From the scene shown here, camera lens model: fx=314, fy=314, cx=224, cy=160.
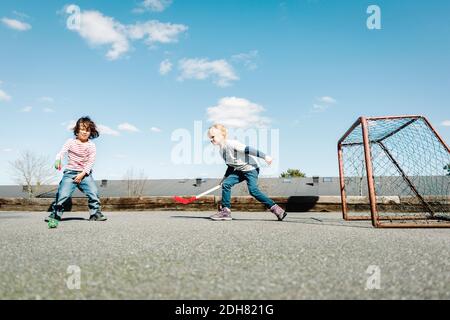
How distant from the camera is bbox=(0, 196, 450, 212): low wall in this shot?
20.4 ft

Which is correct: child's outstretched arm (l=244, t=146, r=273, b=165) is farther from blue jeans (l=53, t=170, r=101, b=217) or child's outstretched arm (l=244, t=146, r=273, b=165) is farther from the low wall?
blue jeans (l=53, t=170, r=101, b=217)

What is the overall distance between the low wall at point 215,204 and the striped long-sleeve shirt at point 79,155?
2.72 meters

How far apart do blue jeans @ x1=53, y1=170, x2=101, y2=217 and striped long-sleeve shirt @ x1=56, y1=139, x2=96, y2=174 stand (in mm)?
105

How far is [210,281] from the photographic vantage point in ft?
4.85

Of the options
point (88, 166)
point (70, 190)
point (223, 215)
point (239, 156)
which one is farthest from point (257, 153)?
point (70, 190)

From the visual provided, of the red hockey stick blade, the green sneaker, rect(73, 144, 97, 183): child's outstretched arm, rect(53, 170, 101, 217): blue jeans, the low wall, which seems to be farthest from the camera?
the red hockey stick blade

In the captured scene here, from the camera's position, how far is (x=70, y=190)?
446 cm

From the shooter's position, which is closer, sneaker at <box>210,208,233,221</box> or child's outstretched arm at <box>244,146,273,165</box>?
child's outstretched arm at <box>244,146,273,165</box>

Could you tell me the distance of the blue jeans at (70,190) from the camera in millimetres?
4297

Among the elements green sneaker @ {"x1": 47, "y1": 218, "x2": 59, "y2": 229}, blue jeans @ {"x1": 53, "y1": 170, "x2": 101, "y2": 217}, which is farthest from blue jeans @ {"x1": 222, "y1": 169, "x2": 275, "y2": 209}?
green sneaker @ {"x1": 47, "y1": 218, "x2": 59, "y2": 229}

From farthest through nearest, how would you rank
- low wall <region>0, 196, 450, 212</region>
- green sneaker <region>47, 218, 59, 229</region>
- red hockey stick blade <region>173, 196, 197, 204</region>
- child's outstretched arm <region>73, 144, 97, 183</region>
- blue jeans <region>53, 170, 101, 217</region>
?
red hockey stick blade <region>173, 196, 197, 204</region> < low wall <region>0, 196, 450, 212</region> < child's outstretched arm <region>73, 144, 97, 183</region> < blue jeans <region>53, 170, 101, 217</region> < green sneaker <region>47, 218, 59, 229</region>

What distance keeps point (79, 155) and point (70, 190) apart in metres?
0.53
